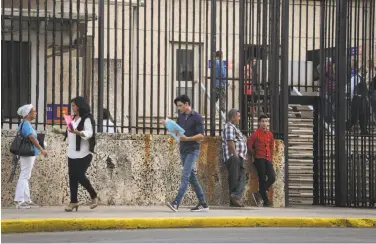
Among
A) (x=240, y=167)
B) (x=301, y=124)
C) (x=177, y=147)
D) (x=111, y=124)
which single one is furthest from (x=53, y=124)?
(x=301, y=124)

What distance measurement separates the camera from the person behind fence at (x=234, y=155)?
16.3m

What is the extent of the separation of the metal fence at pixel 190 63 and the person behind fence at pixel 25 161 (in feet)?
1.74

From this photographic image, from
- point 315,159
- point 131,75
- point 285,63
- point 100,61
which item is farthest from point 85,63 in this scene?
point 315,159

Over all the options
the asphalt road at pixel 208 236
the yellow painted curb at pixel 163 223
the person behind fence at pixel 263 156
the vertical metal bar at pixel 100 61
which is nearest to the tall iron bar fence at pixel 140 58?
the vertical metal bar at pixel 100 61

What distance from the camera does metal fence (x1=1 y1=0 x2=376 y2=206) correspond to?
15680 mm

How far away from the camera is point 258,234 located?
12.4 meters

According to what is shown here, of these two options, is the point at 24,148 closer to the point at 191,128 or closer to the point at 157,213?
the point at 157,213

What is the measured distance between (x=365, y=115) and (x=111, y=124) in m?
4.71

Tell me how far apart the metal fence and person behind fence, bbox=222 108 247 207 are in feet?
1.46

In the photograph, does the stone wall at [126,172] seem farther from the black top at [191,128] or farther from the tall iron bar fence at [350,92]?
the tall iron bar fence at [350,92]

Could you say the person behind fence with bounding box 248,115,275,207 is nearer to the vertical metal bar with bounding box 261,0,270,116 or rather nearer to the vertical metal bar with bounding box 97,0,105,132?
the vertical metal bar with bounding box 261,0,270,116

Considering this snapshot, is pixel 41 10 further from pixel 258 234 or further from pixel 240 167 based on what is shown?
pixel 258 234

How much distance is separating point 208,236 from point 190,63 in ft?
17.2

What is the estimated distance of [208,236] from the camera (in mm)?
11867
